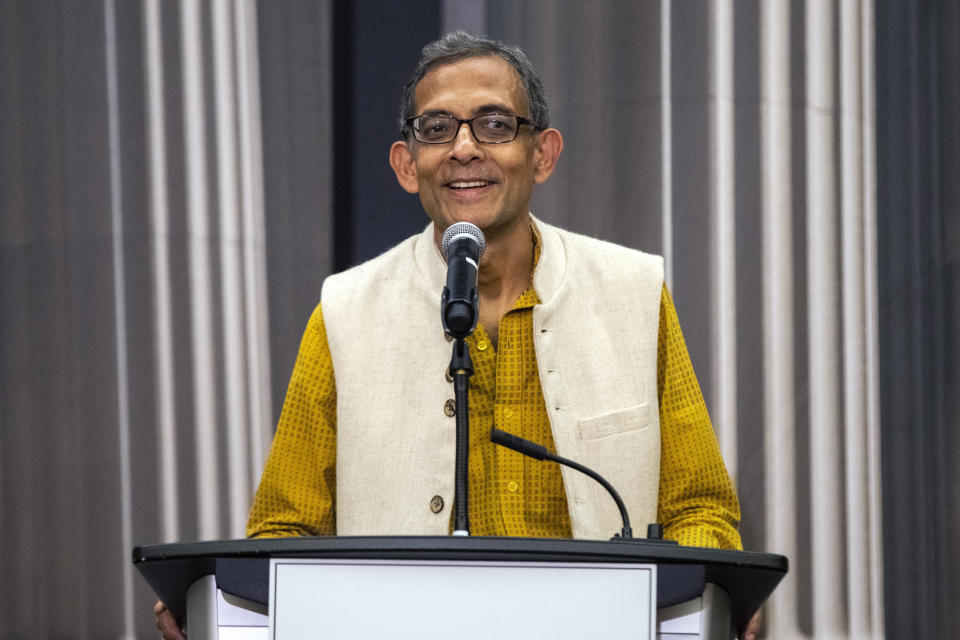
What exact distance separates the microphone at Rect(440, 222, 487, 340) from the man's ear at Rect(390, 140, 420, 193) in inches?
25.9

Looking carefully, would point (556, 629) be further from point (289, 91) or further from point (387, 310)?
point (289, 91)

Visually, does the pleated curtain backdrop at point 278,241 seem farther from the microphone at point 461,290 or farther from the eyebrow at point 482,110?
the microphone at point 461,290

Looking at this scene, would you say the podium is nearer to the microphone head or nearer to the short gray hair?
the microphone head

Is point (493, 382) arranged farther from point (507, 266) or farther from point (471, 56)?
point (471, 56)

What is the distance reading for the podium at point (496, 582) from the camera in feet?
2.84

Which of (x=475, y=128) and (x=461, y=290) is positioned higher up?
(x=475, y=128)

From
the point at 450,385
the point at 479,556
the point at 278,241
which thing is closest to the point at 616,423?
the point at 450,385

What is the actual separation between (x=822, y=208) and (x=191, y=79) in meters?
1.69

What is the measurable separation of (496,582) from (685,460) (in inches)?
35.0

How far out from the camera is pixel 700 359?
2531mm

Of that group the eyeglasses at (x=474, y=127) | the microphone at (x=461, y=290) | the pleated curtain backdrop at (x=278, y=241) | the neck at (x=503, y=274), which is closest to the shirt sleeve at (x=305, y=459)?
the neck at (x=503, y=274)

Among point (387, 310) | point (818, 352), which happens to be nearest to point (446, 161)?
point (387, 310)

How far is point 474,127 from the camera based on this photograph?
1.69 m

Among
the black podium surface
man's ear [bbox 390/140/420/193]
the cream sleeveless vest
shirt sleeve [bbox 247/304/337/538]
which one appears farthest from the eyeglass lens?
the black podium surface
